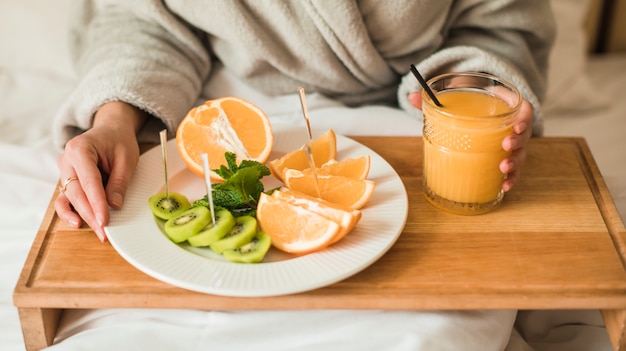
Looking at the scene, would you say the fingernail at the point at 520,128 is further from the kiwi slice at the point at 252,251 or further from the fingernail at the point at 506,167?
the kiwi slice at the point at 252,251

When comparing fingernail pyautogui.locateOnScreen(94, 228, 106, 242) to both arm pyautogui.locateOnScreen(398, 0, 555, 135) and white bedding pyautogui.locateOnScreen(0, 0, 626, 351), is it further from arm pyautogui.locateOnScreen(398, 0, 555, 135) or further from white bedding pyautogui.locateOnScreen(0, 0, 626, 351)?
arm pyautogui.locateOnScreen(398, 0, 555, 135)

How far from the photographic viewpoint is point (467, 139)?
35.4 inches

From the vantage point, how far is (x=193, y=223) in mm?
852

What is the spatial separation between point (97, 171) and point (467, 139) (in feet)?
1.71

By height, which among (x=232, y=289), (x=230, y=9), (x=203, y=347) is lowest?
(x=203, y=347)

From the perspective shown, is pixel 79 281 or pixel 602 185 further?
pixel 602 185

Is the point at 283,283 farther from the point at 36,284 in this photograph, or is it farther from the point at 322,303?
the point at 36,284

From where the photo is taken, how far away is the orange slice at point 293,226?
817mm

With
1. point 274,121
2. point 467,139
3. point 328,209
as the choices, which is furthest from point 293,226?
point 274,121

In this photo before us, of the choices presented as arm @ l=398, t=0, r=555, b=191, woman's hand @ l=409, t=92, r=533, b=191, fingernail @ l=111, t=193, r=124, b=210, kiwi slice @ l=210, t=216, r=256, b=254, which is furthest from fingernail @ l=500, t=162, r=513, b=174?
fingernail @ l=111, t=193, r=124, b=210

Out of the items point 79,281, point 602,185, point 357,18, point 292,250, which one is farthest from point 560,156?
point 79,281

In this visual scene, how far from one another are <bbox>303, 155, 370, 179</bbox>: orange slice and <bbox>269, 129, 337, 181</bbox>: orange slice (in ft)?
0.12

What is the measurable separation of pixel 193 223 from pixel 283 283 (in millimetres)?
155

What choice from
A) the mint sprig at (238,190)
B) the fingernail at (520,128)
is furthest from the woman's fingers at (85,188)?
the fingernail at (520,128)
